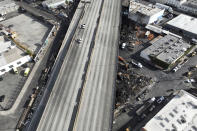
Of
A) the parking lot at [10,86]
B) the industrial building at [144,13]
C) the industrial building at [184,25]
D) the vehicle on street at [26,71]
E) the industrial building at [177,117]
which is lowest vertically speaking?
the parking lot at [10,86]

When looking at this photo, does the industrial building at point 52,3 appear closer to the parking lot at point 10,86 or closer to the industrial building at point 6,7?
the industrial building at point 6,7

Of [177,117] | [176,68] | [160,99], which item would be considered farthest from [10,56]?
[176,68]

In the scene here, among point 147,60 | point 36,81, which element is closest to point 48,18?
point 36,81

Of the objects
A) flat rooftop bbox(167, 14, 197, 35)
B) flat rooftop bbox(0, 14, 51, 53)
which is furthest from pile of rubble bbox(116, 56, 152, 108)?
flat rooftop bbox(0, 14, 51, 53)

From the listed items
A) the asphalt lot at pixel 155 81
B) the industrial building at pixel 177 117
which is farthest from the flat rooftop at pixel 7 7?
the industrial building at pixel 177 117

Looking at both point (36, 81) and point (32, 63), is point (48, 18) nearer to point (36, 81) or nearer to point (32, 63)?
point (32, 63)

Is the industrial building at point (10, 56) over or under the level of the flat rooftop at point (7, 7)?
under

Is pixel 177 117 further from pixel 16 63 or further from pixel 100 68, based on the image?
pixel 16 63
